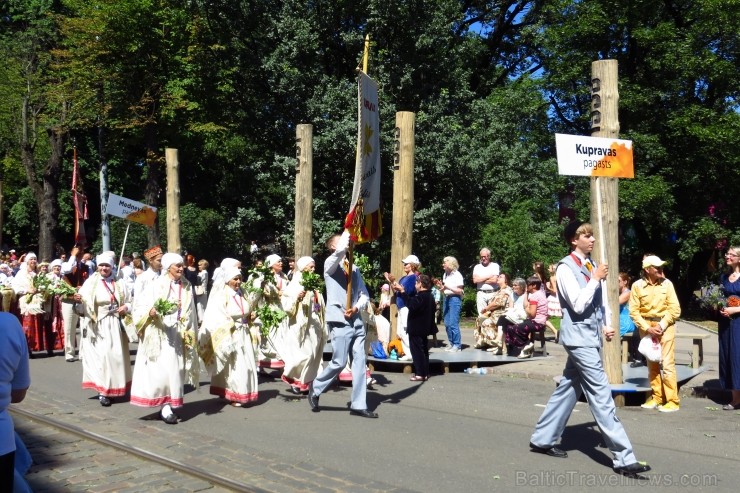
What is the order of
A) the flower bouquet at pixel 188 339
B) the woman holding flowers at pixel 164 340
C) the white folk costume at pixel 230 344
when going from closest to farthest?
the woman holding flowers at pixel 164 340 → the flower bouquet at pixel 188 339 → the white folk costume at pixel 230 344

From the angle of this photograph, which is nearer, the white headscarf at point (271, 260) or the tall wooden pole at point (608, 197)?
the tall wooden pole at point (608, 197)

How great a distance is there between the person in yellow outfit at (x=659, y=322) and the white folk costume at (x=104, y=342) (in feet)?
20.1

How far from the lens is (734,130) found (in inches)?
925

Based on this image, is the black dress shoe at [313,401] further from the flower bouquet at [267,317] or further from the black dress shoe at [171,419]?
the black dress shoe at [171,419]

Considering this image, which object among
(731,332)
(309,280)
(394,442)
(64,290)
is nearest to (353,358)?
(394,442)

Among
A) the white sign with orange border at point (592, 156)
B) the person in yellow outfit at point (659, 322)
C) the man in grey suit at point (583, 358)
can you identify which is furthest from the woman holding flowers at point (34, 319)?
the man in grey suit at point (583, 358)

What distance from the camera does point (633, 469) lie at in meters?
6.62

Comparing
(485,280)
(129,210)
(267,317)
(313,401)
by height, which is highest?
(129,210)

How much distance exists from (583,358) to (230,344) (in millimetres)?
4434

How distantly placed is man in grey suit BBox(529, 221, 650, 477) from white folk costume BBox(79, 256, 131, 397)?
536 cm

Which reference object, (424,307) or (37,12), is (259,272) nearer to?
(424,307)

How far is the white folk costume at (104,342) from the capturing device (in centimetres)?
1037

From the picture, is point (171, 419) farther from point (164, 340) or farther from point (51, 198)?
point (51, 198)


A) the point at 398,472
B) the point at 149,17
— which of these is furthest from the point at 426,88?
the point at 398,472
